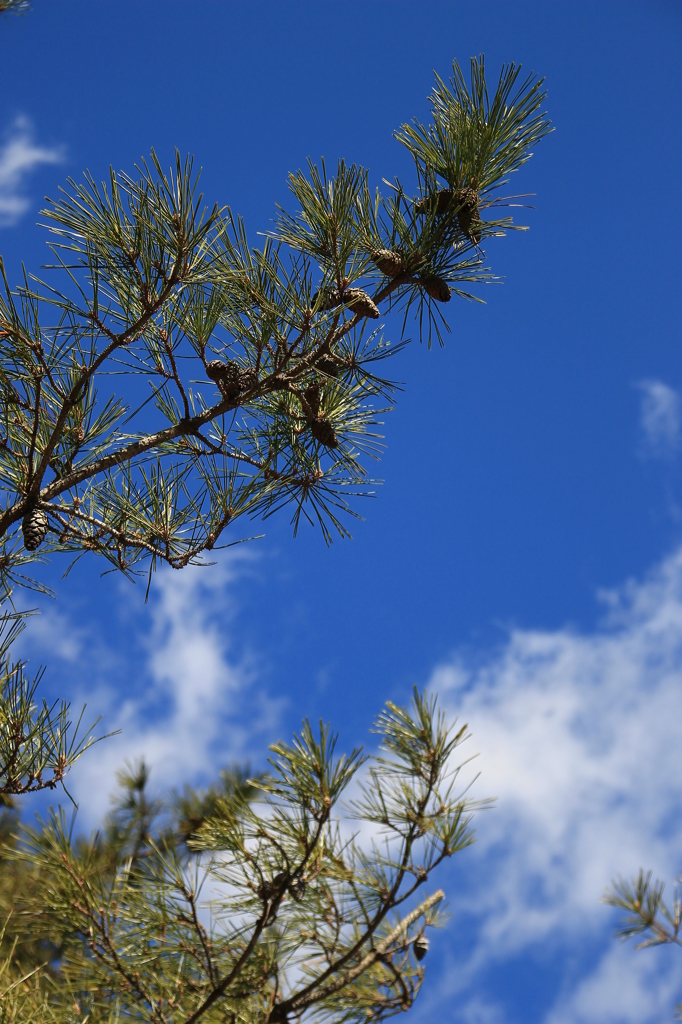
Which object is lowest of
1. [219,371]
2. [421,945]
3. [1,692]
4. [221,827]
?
[421,945]

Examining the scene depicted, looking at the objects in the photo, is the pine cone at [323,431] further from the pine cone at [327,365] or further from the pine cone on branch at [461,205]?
the pine cone on branch at [461,205]

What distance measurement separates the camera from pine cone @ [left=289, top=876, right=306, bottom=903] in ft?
4.06

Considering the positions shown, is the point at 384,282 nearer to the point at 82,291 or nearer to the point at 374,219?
the point at 374,219

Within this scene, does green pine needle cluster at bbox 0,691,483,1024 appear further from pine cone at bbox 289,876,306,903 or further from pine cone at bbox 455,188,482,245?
pine cone at bbox 455,188,482,245

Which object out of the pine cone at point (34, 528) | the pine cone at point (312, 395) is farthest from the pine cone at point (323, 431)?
the pine cone at point (34, 528)

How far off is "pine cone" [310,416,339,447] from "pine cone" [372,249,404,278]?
266 mm

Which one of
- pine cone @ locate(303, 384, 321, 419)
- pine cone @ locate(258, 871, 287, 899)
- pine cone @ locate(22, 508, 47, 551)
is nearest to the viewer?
pine cone @ locate(22, 508, 47, 551)

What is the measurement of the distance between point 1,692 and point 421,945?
2.93 ft

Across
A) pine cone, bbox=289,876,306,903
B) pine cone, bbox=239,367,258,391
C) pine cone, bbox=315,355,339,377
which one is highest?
pine cone, bbox=315,355,339,377

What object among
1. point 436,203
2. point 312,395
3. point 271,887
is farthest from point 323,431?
point 271,887

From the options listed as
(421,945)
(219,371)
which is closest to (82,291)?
(219,371)

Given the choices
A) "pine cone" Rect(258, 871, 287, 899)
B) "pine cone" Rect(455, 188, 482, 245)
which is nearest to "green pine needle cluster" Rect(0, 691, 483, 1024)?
Answer: "pine cone" Rect(258, 871, 287, 899)

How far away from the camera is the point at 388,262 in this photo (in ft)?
3.32

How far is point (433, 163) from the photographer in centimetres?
107
